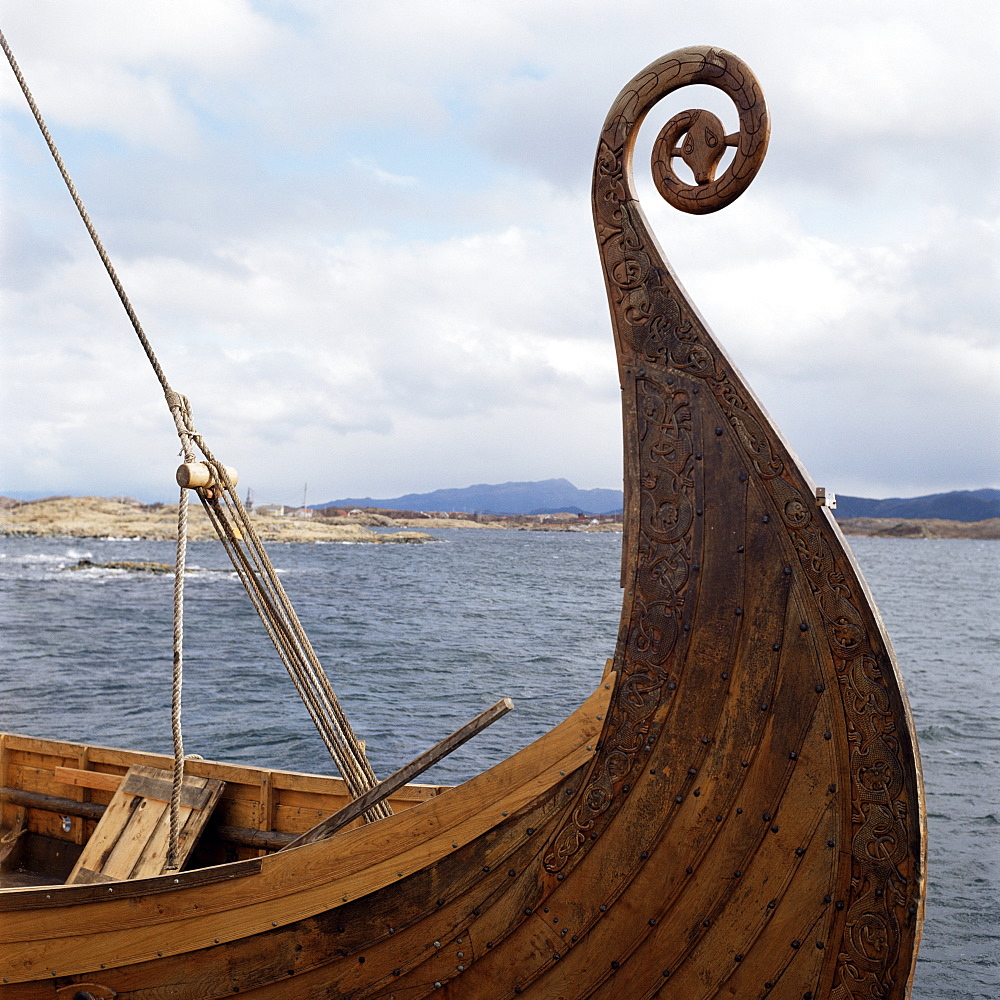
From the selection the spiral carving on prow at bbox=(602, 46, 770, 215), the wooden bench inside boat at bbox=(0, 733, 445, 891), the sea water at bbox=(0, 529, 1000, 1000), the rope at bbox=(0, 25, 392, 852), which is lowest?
the sea water at bbox=(0, 529, 1000, 1000)

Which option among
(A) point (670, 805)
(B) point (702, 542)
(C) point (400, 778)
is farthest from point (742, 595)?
(C) point (400, 778)

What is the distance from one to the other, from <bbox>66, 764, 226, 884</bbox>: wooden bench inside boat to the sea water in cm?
482

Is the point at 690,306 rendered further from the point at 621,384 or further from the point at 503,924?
the point at 503,924

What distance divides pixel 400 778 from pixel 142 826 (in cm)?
193

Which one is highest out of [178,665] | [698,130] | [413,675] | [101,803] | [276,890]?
[698,130]

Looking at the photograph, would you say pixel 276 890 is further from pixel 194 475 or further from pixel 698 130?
pixel 698 130

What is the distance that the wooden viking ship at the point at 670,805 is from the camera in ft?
6.75

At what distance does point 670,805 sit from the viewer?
2.19 meters

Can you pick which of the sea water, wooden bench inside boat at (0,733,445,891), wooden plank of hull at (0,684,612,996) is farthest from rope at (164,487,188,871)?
the sea water

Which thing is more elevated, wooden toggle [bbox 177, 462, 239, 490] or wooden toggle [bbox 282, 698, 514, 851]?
wooden toggle [bbox 177, 462, 239, 490]

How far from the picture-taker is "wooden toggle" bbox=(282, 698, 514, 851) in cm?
242

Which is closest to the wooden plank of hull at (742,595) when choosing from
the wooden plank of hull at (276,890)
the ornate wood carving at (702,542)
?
the ornate wood carving at (702,542)

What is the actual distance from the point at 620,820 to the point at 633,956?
13.6 inches

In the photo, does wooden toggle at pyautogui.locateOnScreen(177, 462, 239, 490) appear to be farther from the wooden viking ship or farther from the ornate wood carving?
the ornate wood carving
